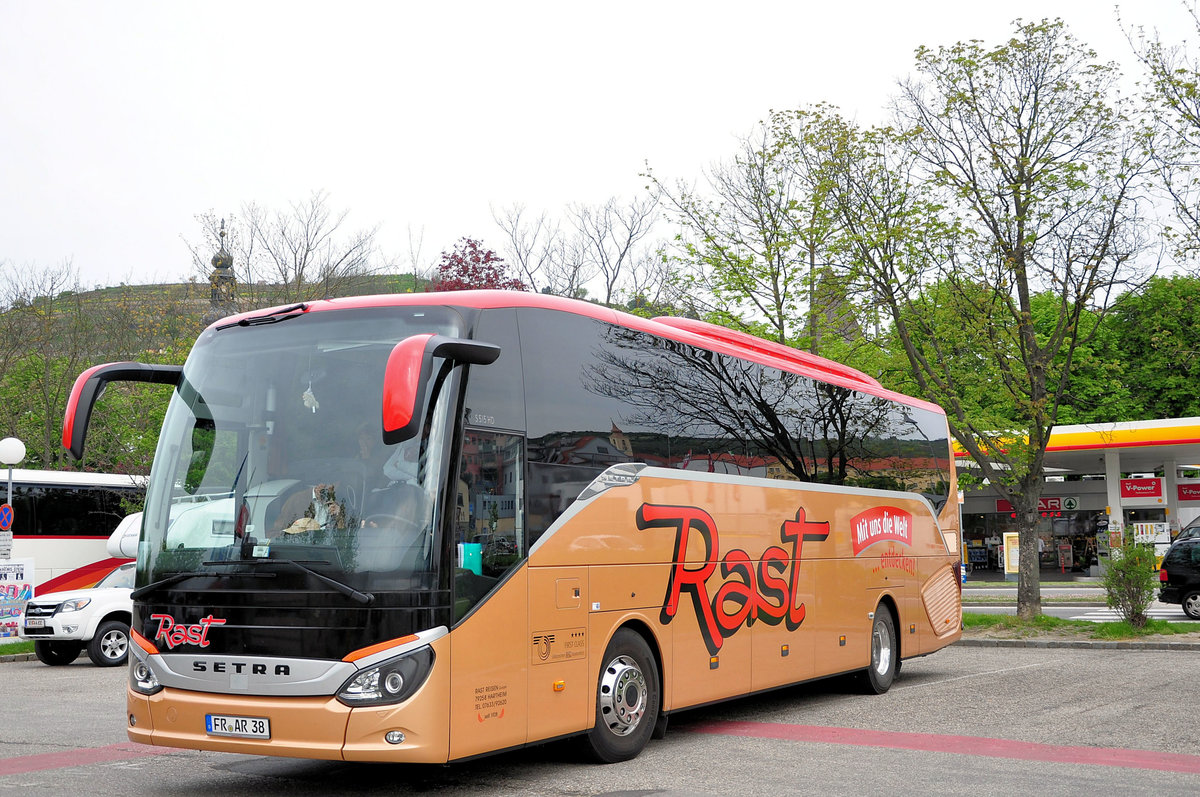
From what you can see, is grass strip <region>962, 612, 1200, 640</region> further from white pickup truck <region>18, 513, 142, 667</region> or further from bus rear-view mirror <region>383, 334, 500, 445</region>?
bus rear-view mirror <region>383, 334, 500, 445</region>

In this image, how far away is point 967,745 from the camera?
387 inches

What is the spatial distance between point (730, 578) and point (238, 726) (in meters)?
5.04

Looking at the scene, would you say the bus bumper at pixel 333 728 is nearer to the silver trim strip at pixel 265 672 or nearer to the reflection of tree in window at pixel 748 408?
the silver trim strip at pixel 265 672

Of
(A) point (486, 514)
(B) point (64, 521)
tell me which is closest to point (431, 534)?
(A) point (486, 514)

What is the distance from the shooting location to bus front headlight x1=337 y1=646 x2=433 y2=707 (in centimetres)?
704

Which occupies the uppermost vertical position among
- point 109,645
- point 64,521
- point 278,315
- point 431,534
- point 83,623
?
point 278,315

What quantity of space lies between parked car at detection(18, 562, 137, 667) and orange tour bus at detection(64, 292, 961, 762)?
12.5 m

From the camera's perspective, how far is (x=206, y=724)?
738cm

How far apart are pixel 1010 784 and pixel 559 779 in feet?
10.8

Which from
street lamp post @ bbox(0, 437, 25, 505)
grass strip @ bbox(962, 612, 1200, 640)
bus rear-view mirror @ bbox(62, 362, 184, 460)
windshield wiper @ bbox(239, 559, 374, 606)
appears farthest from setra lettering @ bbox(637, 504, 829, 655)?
street lamp post @ bbox(0, 437, 25, 505)

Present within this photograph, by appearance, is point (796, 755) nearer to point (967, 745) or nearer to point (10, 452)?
point (967, 745)

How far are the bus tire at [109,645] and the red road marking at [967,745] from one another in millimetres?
12994

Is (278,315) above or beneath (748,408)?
above

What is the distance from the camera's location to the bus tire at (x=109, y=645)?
1977cm
